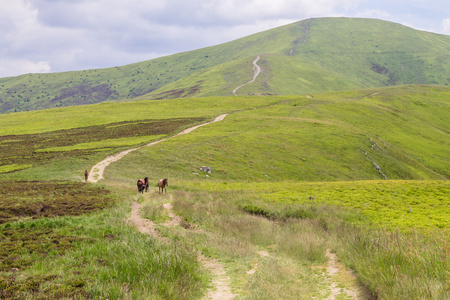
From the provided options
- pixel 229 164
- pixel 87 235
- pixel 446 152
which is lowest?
pixel 446 152

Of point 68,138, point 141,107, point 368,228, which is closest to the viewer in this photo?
point 368,228

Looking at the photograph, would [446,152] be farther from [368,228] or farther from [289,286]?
[289,286]

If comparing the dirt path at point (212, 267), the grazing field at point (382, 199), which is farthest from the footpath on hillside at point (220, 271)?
the grazing field at point (382, 199)

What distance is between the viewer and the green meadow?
1111 centimetres

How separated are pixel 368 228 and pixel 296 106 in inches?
4167

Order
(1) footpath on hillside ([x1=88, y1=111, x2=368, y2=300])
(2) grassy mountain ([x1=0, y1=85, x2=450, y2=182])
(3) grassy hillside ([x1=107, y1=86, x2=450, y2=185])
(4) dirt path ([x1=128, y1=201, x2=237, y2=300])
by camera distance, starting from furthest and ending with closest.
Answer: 1. (2) grassy mountain ([x1=0, y1=85, x2=450, y2=182])
2. (3) grassy hillside ([x1=107, y1=86, x2=450, y2=185])
3. (1) footpath on hillside ([x1=88, y1=111, x2=368, y2=300])
4. (4) dirt path ([x1=128, y1=201, x2=237, y2=300])

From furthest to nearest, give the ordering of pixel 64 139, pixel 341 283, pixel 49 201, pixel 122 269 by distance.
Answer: pixel 64 139
pixel 49 201
pixel 341 283
pixel 122 269

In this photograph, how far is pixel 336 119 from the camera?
10431 cm

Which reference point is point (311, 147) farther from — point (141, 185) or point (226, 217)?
point (226, 217)

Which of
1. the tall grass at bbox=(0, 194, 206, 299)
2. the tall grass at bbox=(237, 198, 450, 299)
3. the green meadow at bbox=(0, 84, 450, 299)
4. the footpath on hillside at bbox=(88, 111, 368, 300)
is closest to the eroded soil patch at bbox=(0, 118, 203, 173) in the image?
the green meadow at bbox=(0, 84, 450, 299)

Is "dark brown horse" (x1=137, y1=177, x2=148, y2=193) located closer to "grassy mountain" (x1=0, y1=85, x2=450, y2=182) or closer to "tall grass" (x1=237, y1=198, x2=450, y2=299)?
"grassy mountain" (x1=0, y1=85, x2=450, y2=182)

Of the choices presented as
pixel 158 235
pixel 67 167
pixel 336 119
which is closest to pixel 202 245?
pixel 158 235

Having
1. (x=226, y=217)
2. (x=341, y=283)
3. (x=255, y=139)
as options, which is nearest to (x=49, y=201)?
(x=226, y=217)

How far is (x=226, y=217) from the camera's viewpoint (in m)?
23.5
